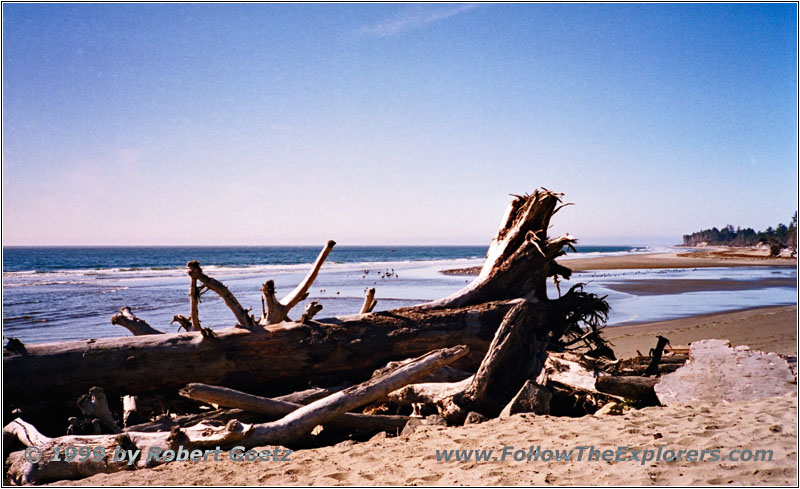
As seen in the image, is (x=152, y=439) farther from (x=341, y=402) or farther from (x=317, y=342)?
(x=317, y=342)

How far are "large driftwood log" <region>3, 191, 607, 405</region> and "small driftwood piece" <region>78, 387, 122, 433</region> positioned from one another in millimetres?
758

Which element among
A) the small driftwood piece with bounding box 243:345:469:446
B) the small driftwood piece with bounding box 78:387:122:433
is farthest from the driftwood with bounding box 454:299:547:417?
the small driftwood piece with bounding box 78:387:122:433

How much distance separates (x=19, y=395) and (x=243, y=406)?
2450 millimetres

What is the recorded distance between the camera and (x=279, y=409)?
5336 mm

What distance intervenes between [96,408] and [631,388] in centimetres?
528

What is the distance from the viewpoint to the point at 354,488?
3.57m

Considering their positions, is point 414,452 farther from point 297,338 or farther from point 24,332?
point 24,332

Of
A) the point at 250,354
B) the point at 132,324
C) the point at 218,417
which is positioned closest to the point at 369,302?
Result: the point at 250,354

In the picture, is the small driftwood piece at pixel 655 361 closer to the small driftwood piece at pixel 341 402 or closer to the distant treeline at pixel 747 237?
the small driftwood piece at pixel 341 402

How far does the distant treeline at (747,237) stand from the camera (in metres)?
58.7

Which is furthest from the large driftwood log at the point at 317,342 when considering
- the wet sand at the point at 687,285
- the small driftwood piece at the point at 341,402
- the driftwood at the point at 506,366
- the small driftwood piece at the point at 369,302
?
the wet sand at the point at 687,285

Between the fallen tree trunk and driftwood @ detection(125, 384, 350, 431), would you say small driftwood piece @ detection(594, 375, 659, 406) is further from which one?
driftwood @ detection(125, 384, 350, 431)

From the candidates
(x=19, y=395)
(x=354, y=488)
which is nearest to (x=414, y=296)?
(x=19, y=395)

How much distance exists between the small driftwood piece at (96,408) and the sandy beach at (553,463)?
0.91 m
